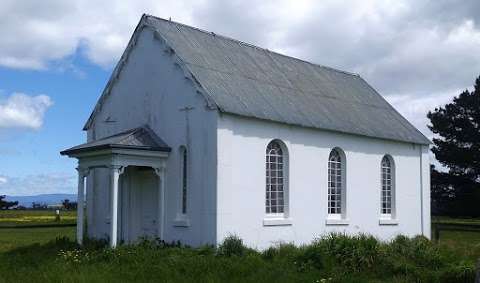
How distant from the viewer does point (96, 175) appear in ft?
77.6

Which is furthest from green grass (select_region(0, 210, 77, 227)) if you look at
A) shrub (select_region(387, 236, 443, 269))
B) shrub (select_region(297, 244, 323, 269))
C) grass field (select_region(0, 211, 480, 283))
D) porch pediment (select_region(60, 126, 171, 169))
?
shrub (select_region(387, 236, 443, 269))

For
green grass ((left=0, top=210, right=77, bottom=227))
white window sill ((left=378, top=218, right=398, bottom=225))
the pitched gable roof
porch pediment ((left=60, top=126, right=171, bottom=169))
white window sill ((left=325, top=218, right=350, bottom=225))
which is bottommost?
green grass ((left=0, top=210, right=77, bottom=227))

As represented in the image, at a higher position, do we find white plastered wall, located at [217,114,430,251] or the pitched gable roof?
the pitched gable roof

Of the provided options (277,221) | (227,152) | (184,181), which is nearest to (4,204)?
(184,181)

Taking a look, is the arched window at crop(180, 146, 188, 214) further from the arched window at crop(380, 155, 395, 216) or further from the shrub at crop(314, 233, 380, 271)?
the arched window at crop(380, 155, 395, 216)

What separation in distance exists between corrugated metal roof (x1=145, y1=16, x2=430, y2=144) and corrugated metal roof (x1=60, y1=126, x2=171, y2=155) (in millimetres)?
2572

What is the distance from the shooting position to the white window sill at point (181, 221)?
19.5m

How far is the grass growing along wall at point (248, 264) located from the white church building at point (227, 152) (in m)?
1.34

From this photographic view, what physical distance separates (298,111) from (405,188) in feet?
24.5

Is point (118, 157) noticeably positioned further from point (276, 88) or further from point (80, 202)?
point (276, 88)

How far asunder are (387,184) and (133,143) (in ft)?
38.1

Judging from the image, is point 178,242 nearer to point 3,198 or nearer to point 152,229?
point 152,229

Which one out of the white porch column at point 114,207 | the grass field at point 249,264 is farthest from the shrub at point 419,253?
the white porch column at point 114,207

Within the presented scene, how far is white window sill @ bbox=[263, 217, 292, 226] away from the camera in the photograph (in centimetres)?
2031
